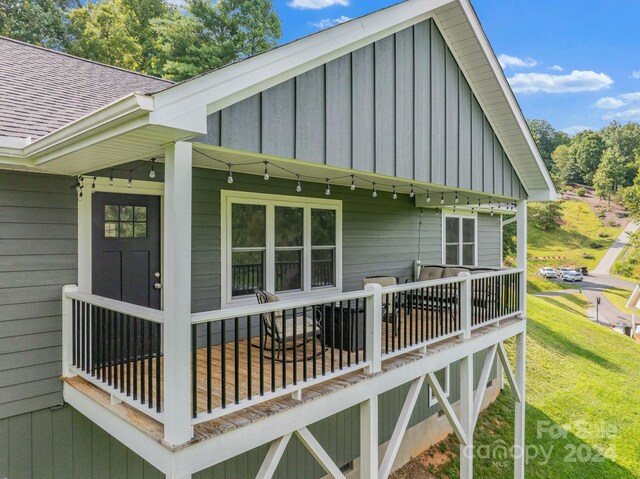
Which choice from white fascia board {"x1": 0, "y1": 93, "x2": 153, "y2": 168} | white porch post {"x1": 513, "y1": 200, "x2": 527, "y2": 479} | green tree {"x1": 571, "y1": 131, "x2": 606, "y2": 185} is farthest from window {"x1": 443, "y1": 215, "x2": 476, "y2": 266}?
green tree {"x1": 571, "y1": 131, "x2": 606, "y2": 185}

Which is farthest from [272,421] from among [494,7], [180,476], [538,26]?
[538,26]

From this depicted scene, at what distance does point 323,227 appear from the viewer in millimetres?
6762

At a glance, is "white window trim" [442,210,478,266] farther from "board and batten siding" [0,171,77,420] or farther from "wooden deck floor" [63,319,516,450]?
"board and batten siding" [0,171,77,420]

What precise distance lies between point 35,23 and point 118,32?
13.0ft

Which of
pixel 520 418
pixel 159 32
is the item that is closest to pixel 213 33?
pixel 159 32

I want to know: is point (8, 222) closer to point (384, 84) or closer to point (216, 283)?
point (216, 283)

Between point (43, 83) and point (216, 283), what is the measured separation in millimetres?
3486

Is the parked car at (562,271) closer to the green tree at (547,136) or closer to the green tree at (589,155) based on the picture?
the green tree at (589,155)

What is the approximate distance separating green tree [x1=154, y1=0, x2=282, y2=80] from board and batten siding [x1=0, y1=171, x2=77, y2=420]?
699 inches

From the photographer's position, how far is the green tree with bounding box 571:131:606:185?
69.2 metres

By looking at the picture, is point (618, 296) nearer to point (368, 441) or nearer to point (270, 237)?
point (270, 237)

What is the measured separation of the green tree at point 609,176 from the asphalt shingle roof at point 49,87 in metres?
70.1

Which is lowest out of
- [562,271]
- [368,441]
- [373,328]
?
[562,271]

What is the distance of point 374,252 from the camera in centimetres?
782
